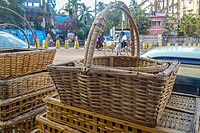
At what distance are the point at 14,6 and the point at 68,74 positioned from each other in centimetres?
1585

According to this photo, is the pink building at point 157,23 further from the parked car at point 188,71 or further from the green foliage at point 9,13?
the parked car at point 188,71

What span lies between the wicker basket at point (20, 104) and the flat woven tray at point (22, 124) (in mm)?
23

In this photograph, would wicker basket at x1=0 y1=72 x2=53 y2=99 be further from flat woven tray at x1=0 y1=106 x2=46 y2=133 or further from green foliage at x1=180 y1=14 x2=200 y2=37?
green foliage at x1=180 y1=14 x2=200 y2=37

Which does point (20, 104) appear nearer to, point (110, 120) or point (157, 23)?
point (110, 120)

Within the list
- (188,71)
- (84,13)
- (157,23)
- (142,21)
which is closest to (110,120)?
(188,71)

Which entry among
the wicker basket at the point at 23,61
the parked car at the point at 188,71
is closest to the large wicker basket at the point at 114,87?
the wicker basket at the point at 23,61

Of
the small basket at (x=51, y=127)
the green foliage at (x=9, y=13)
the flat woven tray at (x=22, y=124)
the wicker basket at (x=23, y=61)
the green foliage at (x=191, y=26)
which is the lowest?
the flat woven tray at (x=22, y=124)

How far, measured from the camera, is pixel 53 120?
91 centimetres

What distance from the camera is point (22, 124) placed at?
1239mm

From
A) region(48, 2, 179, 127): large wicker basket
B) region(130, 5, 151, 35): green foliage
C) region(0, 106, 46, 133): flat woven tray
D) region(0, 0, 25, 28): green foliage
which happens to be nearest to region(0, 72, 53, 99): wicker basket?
region(0, 106, 46, 133): flat woven tray

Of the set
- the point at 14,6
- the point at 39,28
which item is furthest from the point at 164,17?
the point at 14,6

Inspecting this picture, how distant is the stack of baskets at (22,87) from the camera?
1162 millimetres

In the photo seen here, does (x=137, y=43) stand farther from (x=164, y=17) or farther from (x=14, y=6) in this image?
(x=164, y=17)

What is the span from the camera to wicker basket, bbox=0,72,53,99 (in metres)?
1.18
